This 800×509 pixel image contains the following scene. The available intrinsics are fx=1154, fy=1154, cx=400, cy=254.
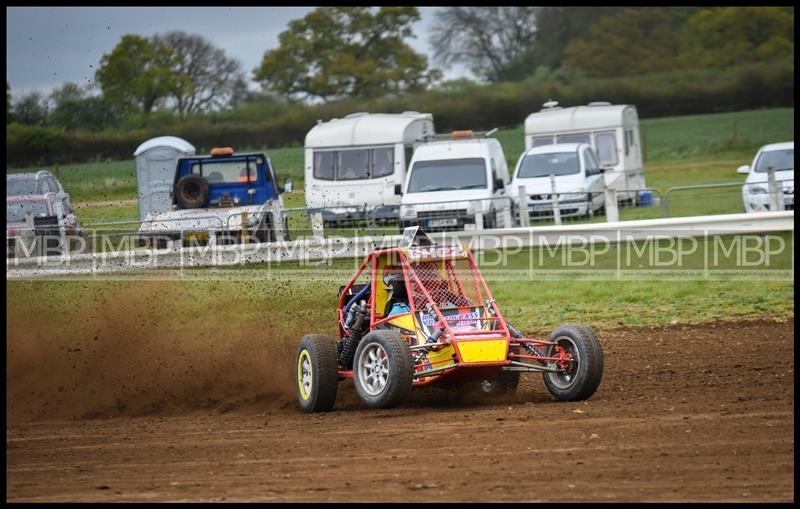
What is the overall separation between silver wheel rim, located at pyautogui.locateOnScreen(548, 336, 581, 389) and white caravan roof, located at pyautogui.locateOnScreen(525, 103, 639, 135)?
60.2 feet

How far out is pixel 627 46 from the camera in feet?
174

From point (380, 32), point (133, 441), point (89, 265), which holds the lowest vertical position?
point (133, 441)

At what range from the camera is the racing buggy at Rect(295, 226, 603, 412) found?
8922mm

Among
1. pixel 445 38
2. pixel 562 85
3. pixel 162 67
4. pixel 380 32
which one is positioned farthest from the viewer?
pixel 445 38

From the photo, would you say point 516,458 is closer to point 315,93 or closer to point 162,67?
point 162,67

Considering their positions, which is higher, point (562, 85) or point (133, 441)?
point (562, 85)

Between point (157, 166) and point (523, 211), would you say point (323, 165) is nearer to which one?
point (157, 166)

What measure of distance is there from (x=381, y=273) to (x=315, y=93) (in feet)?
118

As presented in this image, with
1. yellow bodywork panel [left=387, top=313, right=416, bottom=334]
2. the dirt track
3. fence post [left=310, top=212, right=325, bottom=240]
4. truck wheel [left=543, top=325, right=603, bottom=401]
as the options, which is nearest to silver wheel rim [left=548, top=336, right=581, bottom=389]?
truck wheel [left=543, top=325, right=603, bottom=401]

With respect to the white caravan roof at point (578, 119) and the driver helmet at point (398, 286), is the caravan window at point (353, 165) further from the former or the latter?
the driver helmet at point (398, 286)

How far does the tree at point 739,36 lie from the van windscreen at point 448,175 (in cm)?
2987

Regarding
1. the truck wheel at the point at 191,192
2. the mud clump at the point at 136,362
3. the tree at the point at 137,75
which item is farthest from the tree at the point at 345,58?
the mud clump at the point at 136,362

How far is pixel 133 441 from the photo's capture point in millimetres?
8141

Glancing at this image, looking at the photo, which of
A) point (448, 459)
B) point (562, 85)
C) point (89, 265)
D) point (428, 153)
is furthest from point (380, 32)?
point (448, 459)
